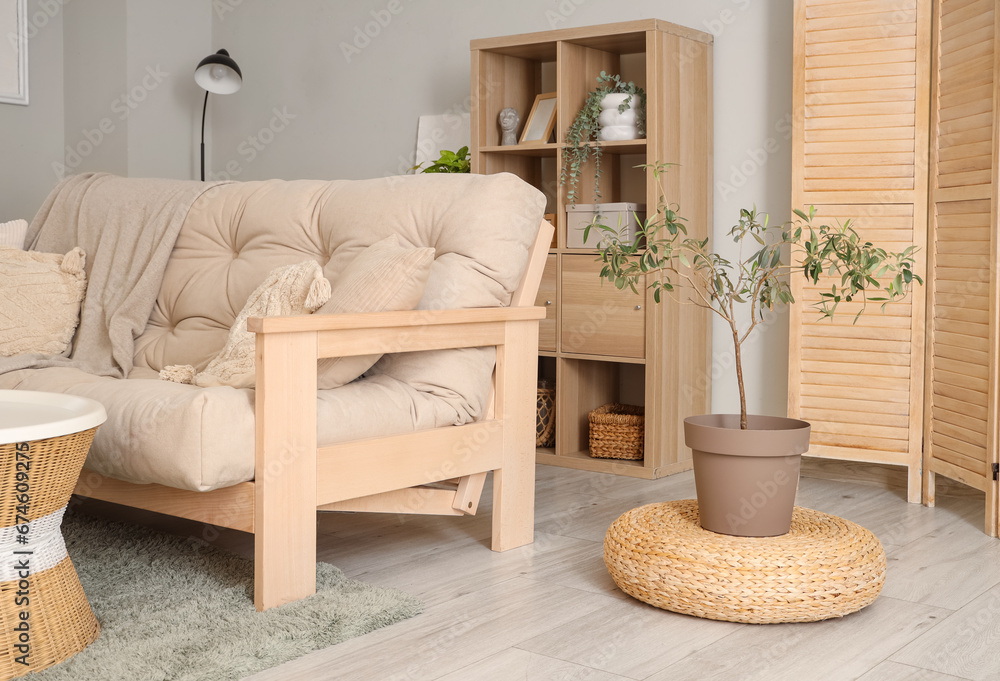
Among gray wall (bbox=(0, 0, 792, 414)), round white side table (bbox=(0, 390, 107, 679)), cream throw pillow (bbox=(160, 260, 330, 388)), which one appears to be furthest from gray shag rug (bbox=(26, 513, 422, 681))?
gray wall (bbox=(0, 0, 792, 414))

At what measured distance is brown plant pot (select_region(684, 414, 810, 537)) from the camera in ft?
6.34

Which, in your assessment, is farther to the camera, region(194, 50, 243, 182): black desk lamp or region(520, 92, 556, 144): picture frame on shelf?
region(194, 50, 243, 182): black desk lamp

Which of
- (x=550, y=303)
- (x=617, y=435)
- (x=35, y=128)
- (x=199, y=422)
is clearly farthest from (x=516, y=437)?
(x=35, y=128)

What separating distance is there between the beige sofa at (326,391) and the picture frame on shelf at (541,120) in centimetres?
121

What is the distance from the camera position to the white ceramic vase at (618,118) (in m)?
3.32

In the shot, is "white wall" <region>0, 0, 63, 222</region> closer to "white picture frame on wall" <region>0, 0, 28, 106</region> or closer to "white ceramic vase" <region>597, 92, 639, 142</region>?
"white picture frame on wall" <region>0, 0, 28, 106</region>

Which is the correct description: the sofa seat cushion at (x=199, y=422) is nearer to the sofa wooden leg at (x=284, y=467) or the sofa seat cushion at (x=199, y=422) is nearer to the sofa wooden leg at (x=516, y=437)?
the sofa wooden leg at (x=284, y=467)

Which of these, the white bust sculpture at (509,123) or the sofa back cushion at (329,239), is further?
the white bust sculpture at (509,123)

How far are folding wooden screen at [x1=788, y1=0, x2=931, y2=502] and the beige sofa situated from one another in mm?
1113

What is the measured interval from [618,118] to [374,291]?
5.17 ft

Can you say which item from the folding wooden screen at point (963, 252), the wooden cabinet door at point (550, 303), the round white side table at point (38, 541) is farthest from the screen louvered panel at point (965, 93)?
the round white side table at point (38, 541)

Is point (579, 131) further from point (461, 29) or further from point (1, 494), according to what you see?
point (1, 494)

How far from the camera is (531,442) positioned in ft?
8.01

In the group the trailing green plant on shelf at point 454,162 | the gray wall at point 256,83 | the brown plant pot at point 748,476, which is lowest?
the brown plant pot at point 748,476
